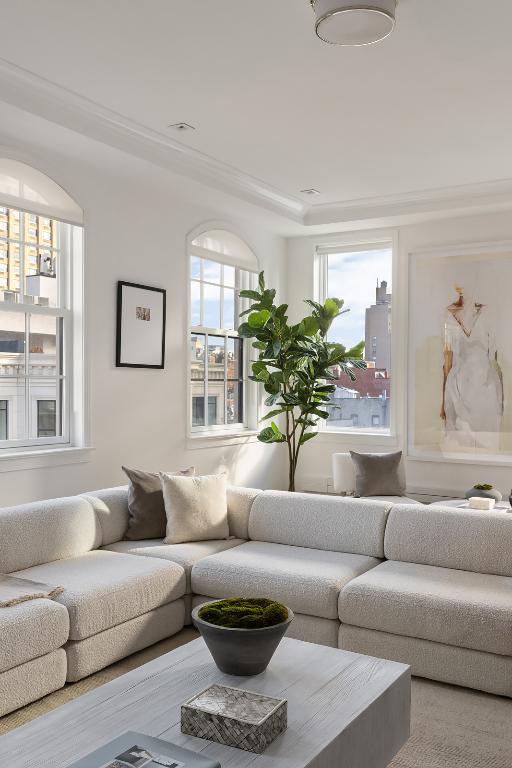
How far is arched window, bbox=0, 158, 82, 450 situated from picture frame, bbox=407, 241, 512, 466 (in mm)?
3167

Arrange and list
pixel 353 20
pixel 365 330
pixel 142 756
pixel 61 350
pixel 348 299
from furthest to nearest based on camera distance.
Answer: pixel 348 299 < pixel 365 330 < pixel 61 350 < pixel 353 20 < pixel 142 756

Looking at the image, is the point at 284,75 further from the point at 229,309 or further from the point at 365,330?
the point at 365,330

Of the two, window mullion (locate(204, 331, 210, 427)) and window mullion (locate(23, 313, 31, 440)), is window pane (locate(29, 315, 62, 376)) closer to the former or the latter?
window mullion (locate(23, 313, 31, 440))

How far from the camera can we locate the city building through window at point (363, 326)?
6.80 m

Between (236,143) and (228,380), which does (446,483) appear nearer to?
(228,380)

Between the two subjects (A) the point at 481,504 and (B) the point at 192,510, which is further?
(A) the point at 481,504

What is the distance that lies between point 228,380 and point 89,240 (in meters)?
2.14

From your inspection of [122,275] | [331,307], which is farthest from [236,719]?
[331,307]

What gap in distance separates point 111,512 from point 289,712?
2.26 meters

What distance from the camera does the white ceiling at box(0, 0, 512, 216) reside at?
10.2ft

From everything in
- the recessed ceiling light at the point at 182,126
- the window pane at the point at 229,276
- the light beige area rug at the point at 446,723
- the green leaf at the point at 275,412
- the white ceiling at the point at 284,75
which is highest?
the white ceiling at the point at 284,75


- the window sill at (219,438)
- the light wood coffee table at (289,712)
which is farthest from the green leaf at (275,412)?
the light wood coffee table at (289,712)

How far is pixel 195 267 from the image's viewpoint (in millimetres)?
6027

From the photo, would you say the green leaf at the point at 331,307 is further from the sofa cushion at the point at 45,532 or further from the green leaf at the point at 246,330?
the sofa cushion at the point at 45,532
